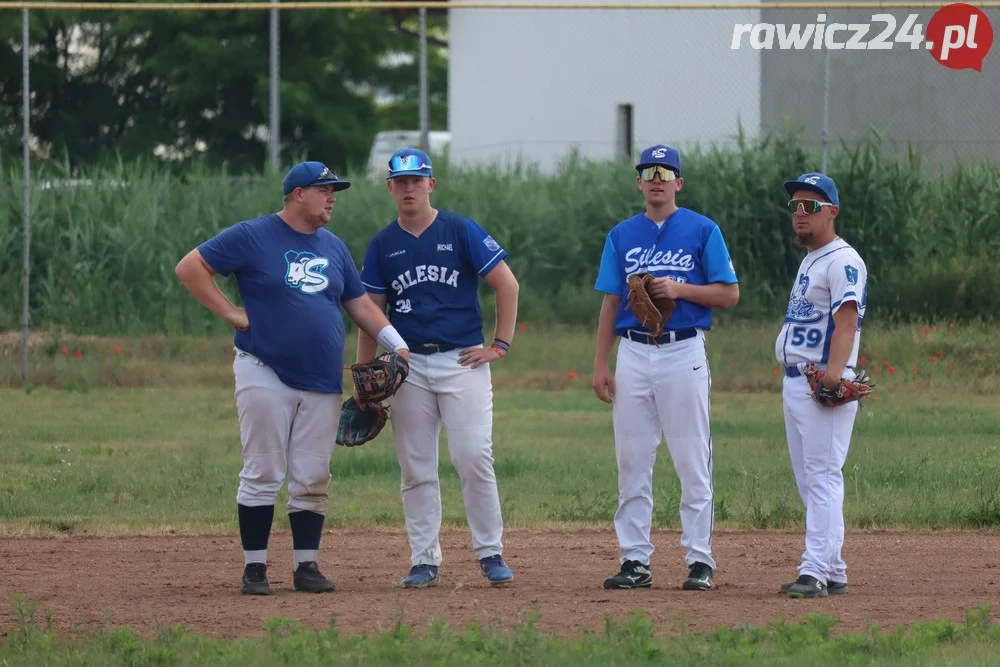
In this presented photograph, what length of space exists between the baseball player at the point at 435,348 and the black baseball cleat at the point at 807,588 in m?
1.34

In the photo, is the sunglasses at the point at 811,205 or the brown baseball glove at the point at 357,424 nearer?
the sunglasses at the point at 811,205

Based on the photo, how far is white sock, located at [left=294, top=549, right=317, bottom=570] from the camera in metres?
7.01

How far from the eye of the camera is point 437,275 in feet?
23.2

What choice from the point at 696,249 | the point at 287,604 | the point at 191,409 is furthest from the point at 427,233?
the point at 191,409

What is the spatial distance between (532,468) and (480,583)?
12.2 ft

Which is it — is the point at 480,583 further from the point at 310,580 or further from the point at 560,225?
the point at 560,225

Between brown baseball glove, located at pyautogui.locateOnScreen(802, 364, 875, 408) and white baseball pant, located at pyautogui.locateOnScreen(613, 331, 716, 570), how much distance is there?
54 cm

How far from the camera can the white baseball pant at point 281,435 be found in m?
6.77

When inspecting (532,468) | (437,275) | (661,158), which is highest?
(661,158)

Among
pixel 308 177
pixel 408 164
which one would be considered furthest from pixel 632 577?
pixel 308 177

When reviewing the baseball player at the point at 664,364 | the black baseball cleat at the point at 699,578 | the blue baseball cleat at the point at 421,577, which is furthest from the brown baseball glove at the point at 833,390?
the blue baseball cleat at the point at 421,577

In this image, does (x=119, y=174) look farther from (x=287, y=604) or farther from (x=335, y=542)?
(x=287, y=604)

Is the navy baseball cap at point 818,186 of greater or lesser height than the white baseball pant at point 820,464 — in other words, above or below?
above

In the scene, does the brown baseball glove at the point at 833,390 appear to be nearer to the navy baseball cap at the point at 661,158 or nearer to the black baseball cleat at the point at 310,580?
the navy baseball cap at the point at 661,158
